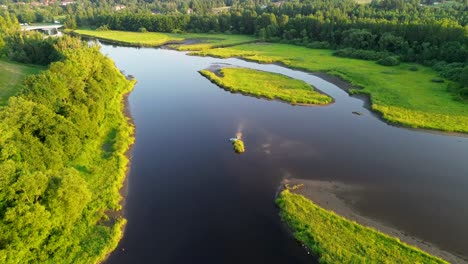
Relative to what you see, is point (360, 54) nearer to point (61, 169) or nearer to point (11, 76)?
point (61, 169)

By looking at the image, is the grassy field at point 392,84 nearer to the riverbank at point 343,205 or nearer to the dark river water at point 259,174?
the dark river water at point 259,174

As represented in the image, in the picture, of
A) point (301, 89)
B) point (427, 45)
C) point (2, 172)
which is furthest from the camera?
point (427, 45)

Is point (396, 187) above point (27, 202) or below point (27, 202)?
below

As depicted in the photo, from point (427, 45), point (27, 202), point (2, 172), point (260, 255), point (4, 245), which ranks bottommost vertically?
point (260, 255)

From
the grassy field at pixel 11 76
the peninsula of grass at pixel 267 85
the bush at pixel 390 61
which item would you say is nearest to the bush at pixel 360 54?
the bush at pixel 390 61

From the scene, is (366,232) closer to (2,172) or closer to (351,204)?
(351,204)

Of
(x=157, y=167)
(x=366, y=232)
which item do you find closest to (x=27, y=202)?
(x=157, y=167)
